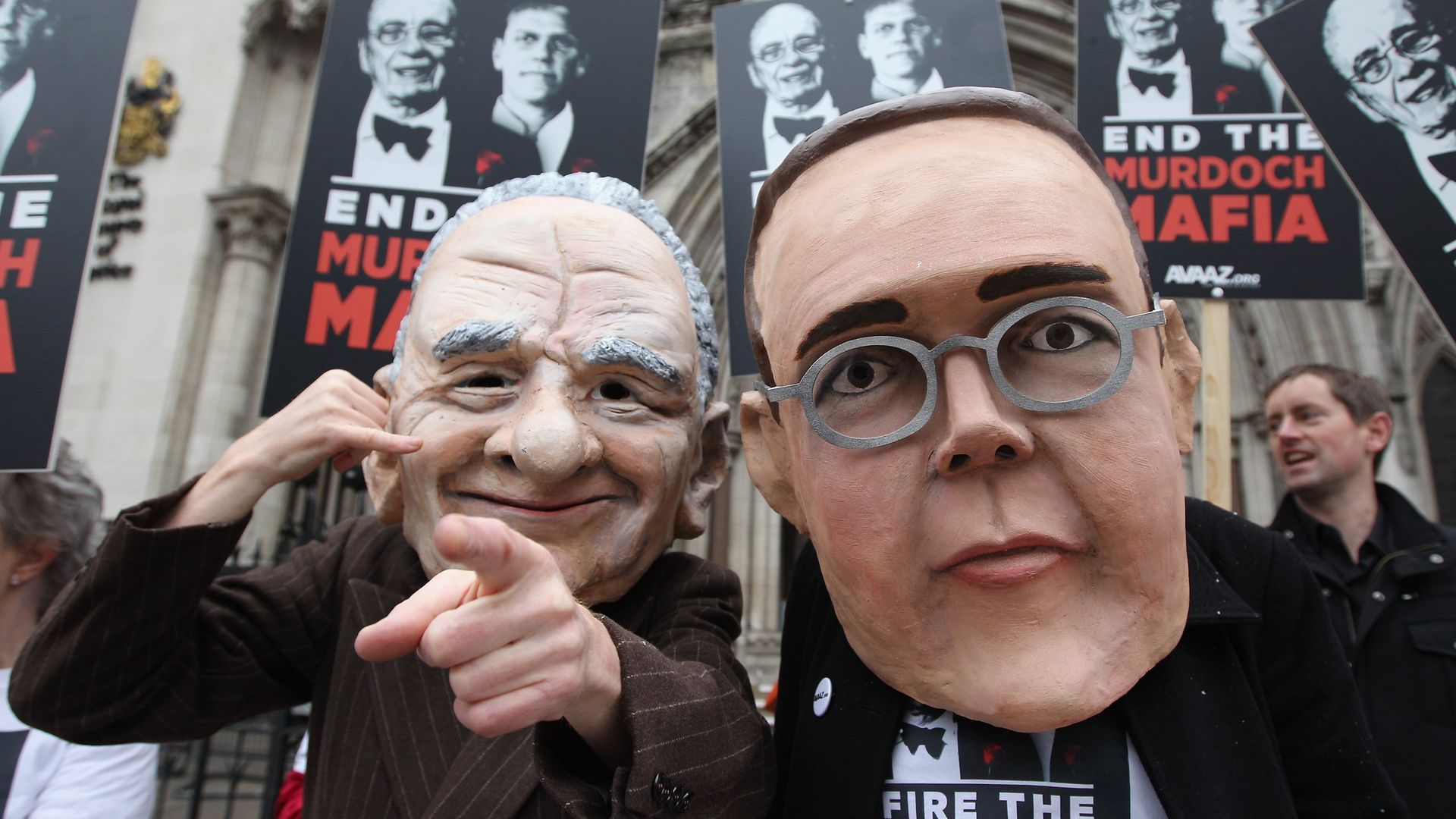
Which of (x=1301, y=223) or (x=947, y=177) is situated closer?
(x=947, y=177)

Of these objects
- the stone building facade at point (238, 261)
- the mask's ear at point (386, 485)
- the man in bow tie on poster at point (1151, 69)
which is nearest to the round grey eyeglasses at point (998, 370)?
the mask's ear at point (386, 485)

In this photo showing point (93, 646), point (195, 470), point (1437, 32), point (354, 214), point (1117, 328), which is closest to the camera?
point (1117, 328)

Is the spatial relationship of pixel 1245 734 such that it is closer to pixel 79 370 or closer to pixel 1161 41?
pixel 1161 41

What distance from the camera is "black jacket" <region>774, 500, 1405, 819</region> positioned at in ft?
3.93

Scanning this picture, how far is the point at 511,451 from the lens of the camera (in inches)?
56.5

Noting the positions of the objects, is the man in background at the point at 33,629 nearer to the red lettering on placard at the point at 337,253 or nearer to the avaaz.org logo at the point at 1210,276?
the red lettering on placard at the point at 337,253

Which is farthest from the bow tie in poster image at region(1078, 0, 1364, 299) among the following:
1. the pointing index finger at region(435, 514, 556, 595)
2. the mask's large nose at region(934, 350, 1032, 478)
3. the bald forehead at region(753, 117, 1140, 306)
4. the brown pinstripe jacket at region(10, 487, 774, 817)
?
the pointing index finger at region(435, 514, 556, 595)

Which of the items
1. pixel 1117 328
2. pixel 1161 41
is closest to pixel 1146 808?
pixel 1117 328

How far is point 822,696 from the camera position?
4.67ft

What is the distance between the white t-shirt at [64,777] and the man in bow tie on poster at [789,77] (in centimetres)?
247

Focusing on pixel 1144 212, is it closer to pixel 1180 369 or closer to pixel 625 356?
pixel 1180 369

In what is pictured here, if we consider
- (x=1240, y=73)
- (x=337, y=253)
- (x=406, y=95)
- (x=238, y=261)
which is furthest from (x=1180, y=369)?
(x=238, y=261)

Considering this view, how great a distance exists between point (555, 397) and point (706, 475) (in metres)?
0.44

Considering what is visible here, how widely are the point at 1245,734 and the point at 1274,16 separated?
2.01m
